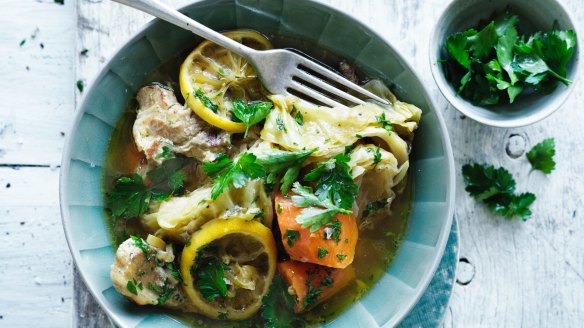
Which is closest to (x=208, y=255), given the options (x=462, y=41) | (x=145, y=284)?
(x=145, y=284)

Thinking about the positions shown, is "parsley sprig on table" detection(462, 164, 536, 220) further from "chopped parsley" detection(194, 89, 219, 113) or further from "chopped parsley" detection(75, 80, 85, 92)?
"chopped parsley" detection(75, 80, 85, 92)

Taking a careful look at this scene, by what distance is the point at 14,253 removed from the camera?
3.22m

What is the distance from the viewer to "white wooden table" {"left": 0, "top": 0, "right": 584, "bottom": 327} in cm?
319

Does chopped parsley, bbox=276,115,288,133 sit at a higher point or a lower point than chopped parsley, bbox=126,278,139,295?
higher

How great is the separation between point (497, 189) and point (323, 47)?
1139 millimetres

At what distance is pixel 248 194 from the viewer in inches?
108

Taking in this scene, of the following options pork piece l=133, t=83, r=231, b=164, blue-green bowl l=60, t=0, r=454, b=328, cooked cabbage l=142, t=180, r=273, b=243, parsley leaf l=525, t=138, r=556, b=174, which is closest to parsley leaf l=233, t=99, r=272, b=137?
pork piece l=133, t=83, r=231, b=164

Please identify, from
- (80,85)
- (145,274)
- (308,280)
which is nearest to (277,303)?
(308,280)

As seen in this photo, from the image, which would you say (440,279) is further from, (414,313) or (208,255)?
(208,255)

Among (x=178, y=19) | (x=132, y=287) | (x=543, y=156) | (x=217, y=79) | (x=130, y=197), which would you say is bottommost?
(x=543, y=156)

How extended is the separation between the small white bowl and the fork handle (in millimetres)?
1041

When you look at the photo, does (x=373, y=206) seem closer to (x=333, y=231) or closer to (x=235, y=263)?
(x=333, y=231)

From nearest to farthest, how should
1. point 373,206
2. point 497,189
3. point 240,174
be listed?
point 240,174, point 373,206, point 497,189

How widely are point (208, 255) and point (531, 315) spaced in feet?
5.64
